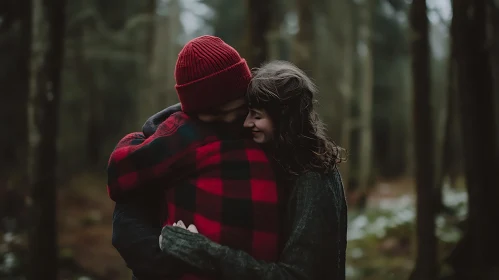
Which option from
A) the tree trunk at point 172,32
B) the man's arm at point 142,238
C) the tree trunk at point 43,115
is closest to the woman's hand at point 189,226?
the man's arm at point 142,238

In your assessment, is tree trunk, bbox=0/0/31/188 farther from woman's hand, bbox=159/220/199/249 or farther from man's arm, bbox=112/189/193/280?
woman's hand, bbox=159/220/199/249

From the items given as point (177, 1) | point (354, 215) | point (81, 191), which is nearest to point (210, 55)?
point (354, 215)

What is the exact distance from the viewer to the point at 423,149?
6.65m

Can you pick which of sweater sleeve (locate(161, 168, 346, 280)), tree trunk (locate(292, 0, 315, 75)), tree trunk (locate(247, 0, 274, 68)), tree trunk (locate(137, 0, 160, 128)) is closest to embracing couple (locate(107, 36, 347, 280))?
sweater sleeve (locate(161, 168, 346, 280))

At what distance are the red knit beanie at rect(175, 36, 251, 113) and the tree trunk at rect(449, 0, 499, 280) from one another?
4.81 m

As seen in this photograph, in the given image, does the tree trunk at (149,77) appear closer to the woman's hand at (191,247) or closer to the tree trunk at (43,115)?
the tree trunk at (43,115)

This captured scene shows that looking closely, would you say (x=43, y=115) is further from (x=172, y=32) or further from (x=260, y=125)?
(x=172, y=32)

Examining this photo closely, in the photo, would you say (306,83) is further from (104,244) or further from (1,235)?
(104,244)

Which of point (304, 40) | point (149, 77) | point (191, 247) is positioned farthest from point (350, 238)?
point (191, 247)

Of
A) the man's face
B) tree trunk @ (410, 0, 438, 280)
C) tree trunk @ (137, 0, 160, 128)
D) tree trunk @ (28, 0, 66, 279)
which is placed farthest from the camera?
tree trunk @ (137, 0, 160, 128)

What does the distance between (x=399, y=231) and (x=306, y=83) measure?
32.6ft

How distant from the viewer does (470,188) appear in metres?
6.29

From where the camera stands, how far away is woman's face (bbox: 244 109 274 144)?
1.90 meters

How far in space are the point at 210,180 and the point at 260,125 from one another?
279 mm
